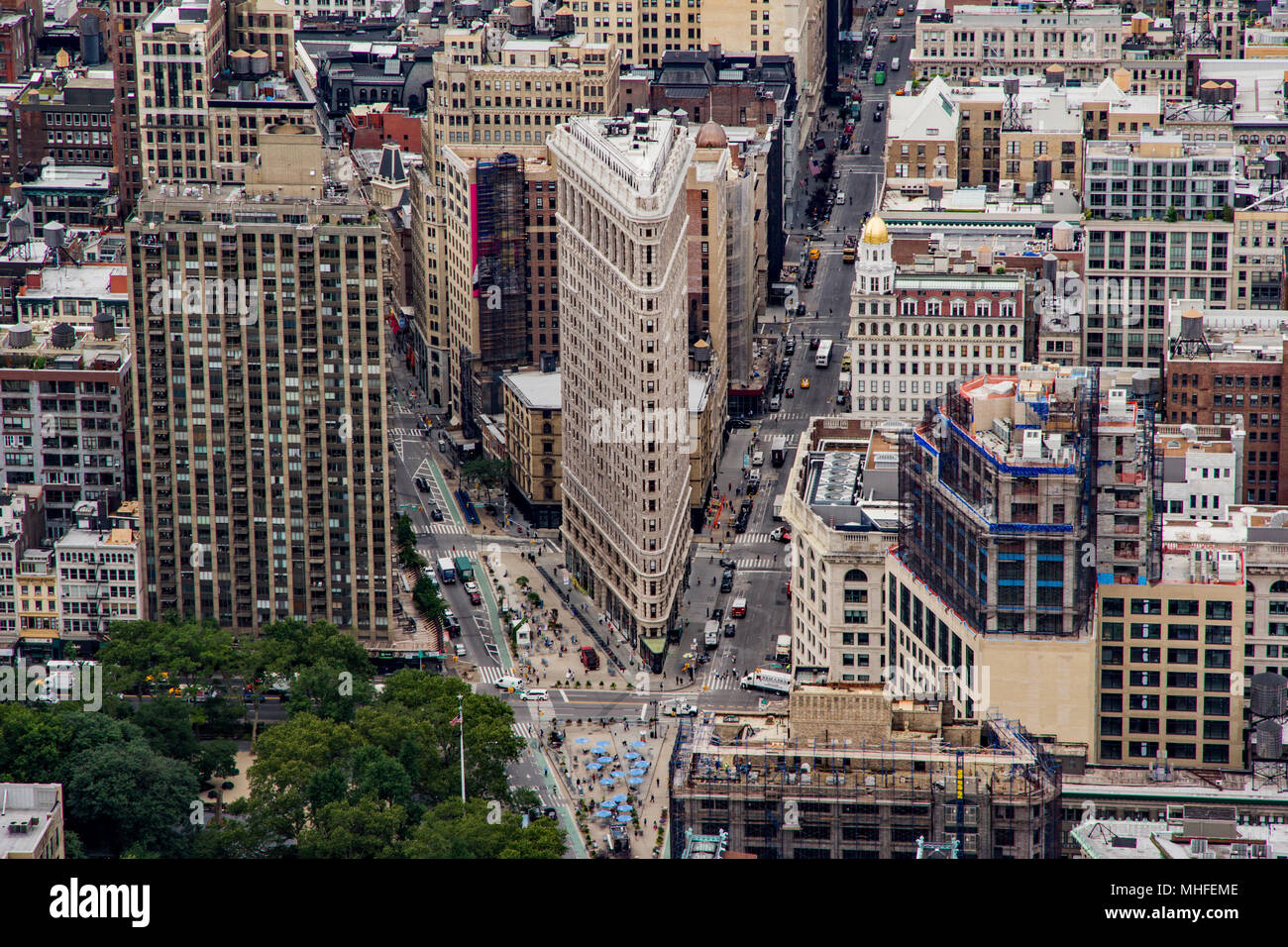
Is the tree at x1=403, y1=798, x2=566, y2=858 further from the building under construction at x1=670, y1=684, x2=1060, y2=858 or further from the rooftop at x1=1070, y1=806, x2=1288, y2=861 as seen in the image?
the rooftop at x1=1070, y1=806, x2=1288, y2=861

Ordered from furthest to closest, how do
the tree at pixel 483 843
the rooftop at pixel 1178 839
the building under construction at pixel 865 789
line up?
the tree at pixel 483 843 → the building under construction at pixel 865 789 → the rooftop at pixel 1178 839

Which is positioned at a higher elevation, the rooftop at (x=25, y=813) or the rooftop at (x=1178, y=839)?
the rooftop at (x=1178, y=839)

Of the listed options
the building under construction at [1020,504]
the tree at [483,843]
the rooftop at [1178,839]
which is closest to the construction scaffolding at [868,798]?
the rooftop at [1178,839]

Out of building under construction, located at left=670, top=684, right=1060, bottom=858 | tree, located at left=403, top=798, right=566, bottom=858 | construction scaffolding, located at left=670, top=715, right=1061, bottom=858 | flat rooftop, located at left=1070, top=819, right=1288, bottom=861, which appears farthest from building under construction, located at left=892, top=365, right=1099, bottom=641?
construction scaffolding, located at left=670, top=715, right=1061, bottom=858

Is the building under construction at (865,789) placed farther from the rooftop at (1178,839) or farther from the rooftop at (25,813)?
the rooftop at (25,813)
